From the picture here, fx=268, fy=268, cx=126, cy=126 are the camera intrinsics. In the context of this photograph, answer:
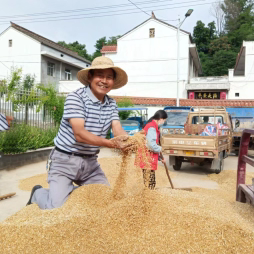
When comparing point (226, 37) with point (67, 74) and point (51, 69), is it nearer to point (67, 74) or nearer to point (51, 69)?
point (67, 74)

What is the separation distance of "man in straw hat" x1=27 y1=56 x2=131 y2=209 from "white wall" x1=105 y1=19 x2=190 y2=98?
70.8ft

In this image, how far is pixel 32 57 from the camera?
76.1 ft

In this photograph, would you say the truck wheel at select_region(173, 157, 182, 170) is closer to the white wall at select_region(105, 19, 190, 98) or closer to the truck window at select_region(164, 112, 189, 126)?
the truck window at select_region(164, 112, 189, 126)

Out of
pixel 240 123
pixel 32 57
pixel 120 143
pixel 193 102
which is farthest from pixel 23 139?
pixel 32 57

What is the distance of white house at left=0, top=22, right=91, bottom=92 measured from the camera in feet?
75.7

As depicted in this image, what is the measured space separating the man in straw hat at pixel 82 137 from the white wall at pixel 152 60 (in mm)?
21576

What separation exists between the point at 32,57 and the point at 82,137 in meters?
23.2

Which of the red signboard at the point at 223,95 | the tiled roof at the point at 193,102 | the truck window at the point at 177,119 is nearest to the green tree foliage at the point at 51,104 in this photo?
the truck window at the point at 177,119

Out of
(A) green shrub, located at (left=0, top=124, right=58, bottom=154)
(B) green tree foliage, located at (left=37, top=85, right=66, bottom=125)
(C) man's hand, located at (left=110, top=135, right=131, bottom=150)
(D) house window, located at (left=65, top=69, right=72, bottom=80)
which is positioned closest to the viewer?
(C) man's hand, located at (left=110, top=135, right=131, bottom=150)

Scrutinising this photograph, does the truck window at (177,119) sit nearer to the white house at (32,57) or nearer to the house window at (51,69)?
the white house at (32,57)

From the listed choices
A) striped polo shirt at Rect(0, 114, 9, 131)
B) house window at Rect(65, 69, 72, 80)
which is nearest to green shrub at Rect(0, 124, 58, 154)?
striped polo shirt at Rect(0, 114, 9, 131)

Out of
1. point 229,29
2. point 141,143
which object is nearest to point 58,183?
point 141,143

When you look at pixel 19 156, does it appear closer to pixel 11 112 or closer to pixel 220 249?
pixel 11 112

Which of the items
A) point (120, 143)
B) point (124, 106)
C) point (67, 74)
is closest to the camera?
point (120, 143)
